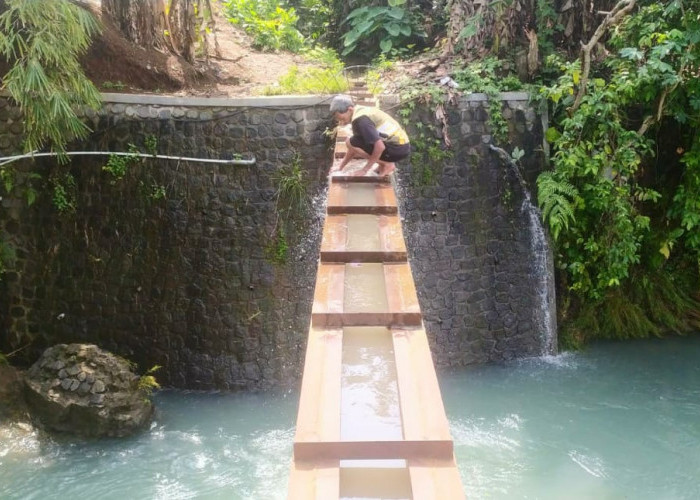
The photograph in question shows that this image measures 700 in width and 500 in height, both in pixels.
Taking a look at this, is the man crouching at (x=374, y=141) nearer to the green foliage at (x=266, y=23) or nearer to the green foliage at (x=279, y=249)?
the green foliage at (x=279, y=249)

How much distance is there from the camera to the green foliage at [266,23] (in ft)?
32.4

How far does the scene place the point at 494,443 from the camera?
20.4ft

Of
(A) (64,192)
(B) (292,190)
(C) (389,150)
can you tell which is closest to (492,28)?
(B) (292,190)

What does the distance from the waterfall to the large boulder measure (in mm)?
4320

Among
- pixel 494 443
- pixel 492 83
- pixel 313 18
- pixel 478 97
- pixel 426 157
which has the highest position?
pixel 313 18

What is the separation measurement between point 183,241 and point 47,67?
6.91 feet

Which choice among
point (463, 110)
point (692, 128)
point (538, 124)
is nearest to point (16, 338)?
point (463, 110)

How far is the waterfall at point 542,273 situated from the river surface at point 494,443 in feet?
1.03

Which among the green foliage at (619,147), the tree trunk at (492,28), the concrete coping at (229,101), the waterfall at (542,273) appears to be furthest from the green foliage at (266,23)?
the waterfall at (542,273)

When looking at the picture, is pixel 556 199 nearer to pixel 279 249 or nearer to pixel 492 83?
pixel 492 83

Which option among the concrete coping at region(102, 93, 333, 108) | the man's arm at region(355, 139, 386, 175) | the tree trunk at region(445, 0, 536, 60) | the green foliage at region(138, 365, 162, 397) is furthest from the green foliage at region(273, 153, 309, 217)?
the tree trunk at region(445, 0, 536, 60)

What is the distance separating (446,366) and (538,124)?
282 centimetres

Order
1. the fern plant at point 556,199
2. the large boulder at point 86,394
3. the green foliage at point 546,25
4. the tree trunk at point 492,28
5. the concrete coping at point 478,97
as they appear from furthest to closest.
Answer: the tree trunk at point 492,28 < the green foliage at point 546,25 < the concrete coping at point 478,97 < the fern plant at point 556,199 < the large boulder at point 86,394

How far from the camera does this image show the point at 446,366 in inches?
296
